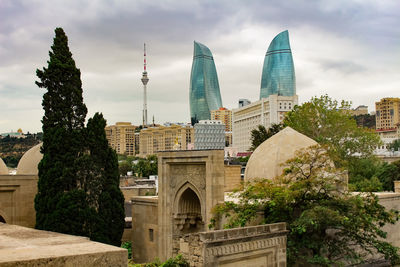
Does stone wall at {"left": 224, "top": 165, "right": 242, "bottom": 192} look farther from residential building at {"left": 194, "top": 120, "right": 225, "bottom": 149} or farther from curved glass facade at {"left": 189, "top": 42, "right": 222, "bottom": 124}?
curved glass facade at {"left": 189, "top": 42, "right": 222, "bottom": 124}

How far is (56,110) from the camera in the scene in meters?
17.7

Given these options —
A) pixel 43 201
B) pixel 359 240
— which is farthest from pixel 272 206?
pixel 43 201

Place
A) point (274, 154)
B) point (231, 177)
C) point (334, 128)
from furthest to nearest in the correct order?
point (334, 128)
point (231, 177)
point (274, 154)

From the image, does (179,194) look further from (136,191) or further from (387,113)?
(387,113)

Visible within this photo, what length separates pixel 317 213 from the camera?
13.1 meters

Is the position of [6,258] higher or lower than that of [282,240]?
higher

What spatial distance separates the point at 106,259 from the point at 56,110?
13.5 meters

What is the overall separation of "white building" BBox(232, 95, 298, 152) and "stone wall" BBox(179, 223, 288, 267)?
105 meters

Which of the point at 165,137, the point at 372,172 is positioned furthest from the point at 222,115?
the point at 372,172

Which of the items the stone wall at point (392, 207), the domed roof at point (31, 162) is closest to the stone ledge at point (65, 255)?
the stone wall at point (392, 207)

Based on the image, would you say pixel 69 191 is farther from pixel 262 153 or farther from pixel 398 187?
pixel 398 187

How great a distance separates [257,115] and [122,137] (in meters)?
63.2

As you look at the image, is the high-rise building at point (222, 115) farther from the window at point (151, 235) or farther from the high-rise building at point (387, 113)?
the window at point (151, 235)

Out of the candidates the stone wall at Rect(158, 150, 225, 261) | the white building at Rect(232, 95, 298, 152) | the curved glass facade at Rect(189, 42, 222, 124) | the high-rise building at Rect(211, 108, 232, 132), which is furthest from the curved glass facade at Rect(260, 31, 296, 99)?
the stone wall at Rect(158, 150, 225, 261)
